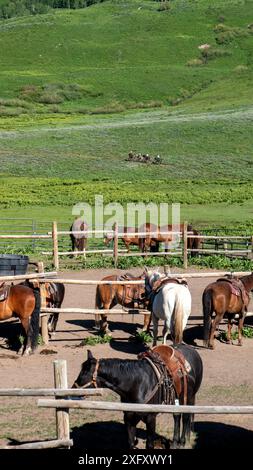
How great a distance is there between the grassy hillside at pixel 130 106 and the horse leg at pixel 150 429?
88.6 ft

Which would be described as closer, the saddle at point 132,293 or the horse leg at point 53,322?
the horse leg at point 53,322

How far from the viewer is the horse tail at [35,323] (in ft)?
46.2

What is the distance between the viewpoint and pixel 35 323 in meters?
14.1

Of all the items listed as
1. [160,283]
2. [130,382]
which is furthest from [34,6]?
[130,382]

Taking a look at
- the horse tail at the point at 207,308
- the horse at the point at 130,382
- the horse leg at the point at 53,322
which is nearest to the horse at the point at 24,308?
the horse leg at the point at 53,322

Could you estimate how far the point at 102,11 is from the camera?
15162 cm

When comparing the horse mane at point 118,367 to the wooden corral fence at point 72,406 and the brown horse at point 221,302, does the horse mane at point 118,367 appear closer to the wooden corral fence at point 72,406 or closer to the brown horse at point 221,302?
the wooden corral fence at point 72,406

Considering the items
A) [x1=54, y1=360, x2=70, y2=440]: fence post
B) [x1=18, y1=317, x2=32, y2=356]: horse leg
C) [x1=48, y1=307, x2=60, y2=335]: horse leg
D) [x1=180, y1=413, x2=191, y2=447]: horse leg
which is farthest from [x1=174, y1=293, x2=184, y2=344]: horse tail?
[x1=54, y1=360, x2=70, y2=440]: fence post

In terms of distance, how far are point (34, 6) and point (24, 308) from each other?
182839 mm

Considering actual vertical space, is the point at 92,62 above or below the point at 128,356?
above

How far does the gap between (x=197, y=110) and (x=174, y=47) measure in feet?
158

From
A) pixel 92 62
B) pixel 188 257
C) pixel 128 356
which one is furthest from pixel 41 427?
pixel 92 62
